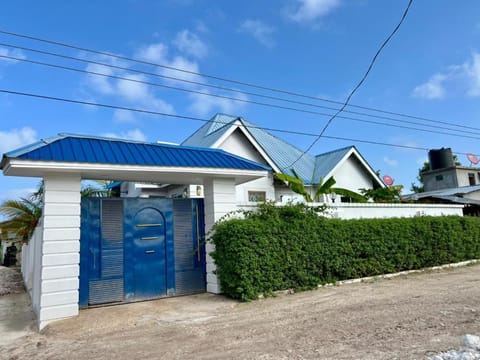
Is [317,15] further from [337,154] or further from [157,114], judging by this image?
[337,154]

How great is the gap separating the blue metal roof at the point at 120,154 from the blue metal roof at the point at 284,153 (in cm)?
776

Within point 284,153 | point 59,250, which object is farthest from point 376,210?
point 59,250

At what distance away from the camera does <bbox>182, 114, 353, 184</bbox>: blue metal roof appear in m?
17.7

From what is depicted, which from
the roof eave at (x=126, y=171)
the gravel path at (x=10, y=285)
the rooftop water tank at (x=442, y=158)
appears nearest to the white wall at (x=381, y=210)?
the roof eave at (x=126, y=171)

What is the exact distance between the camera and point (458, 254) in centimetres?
1261

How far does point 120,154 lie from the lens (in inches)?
296

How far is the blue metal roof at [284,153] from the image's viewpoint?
17.7 m

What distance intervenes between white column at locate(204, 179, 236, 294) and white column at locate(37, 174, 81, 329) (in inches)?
121

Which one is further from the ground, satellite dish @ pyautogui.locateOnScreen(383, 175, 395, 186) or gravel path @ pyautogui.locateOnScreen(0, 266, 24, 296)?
satellite dish @ pyautogui.locateOnScreen(383, 175, 395, 186)

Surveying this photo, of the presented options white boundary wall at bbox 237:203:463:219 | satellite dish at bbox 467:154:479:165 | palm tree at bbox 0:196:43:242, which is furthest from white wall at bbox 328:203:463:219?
satellite dish at bbox 467:154:479:165

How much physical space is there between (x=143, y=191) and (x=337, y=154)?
1120cm

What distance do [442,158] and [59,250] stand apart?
36.8m

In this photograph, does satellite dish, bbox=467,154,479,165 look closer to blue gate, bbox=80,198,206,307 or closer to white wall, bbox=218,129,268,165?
white wall, bbox=218,129,268,165

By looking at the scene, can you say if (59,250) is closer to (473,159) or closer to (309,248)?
(309,248)
